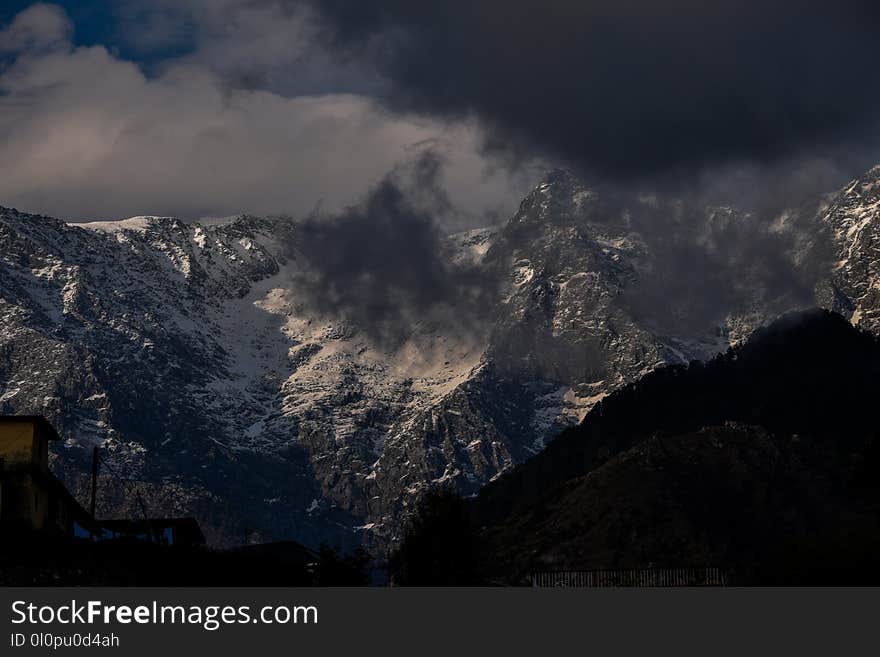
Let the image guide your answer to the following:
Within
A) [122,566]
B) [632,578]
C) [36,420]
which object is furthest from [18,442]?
[632,578]

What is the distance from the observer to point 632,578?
142 m

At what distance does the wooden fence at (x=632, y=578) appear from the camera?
132 m

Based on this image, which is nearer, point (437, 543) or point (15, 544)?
point (15, 544)

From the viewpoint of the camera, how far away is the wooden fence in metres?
132

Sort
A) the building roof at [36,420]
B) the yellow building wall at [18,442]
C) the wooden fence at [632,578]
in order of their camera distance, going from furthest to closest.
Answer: the wooden fence at [632,578] → the building roof at [36,420] → the yellow building wall at [18,442]

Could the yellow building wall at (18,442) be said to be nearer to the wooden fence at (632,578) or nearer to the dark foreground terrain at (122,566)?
the dark foreground terrain at (122,566)

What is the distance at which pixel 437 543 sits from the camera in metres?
→ 136

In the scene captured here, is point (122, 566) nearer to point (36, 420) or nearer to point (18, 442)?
point (18, 442)

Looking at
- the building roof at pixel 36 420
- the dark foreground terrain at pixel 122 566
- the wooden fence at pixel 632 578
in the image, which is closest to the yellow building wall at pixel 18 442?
the building roof at pixel 36 420

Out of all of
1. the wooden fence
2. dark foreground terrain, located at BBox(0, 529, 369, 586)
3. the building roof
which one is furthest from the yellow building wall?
the wooden fence
